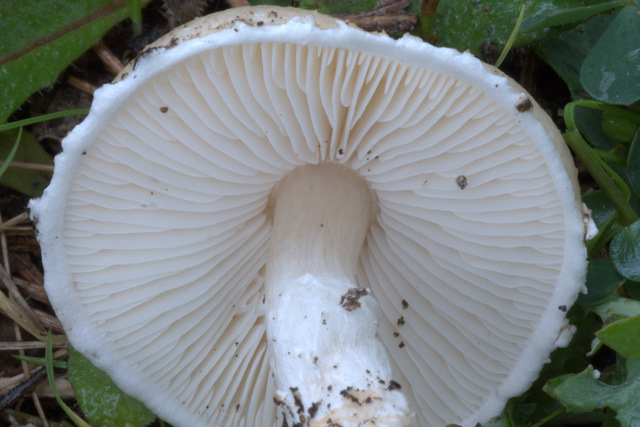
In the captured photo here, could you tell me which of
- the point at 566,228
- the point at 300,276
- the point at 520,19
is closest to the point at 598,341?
the point at 566,228

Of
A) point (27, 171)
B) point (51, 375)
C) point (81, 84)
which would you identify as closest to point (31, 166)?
point (27, 171)

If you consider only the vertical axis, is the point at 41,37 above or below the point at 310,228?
above

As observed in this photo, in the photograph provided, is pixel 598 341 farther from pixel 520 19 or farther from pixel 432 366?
pixel 520 19

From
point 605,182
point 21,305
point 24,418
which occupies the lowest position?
point 24,418

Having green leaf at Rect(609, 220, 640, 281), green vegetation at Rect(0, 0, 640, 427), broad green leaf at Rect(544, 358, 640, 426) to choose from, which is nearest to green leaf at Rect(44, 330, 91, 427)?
green vegetation at Rect(0, 0, 640, 427)

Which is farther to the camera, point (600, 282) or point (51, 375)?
point (51, 375)

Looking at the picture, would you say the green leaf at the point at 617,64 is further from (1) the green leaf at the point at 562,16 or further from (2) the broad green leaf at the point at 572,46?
(2) the broad green leaf at the point at 572,46

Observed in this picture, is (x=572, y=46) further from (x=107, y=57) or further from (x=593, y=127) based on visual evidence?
(x=107, y=57)
